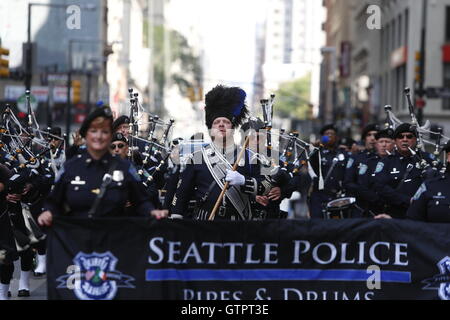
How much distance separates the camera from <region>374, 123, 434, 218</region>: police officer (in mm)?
13242

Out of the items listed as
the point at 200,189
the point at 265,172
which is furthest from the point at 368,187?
the point at 200,189

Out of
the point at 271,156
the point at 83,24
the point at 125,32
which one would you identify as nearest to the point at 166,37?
the point at 125,32

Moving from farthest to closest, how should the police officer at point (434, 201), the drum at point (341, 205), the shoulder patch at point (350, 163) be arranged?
the shoulder patch at point (350, 163) → the drum at point (341, 205) → the police officer at point (434, 201)

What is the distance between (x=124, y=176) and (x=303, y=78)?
18271 centimetres

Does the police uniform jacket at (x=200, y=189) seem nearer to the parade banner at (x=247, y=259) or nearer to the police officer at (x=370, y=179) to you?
the parade banner at (x=247, y=259)

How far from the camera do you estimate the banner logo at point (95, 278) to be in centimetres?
805

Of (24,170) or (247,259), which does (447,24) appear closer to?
(24,170)

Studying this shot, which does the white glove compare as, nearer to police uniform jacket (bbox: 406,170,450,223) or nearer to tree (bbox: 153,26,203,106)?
police uniform jacket (bbox: 406,170,450,223)

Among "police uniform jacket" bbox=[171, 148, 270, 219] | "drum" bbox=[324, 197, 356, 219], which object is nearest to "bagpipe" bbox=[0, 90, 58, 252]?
"police uniform jacket" bbox=[171, 148, 270, 219]

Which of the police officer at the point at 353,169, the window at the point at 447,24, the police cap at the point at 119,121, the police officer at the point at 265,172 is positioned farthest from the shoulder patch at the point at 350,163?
the window at the point at 447,24

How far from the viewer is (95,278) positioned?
809cm

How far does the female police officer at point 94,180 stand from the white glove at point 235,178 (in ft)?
5.91

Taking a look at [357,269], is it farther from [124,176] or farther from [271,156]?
[271,156]

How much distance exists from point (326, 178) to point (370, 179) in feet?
Answer: 12.7
